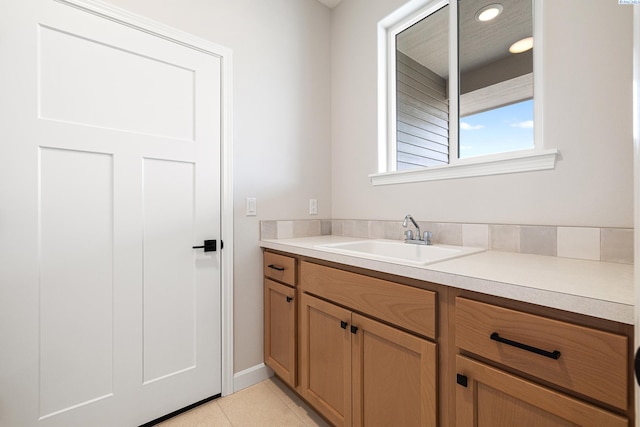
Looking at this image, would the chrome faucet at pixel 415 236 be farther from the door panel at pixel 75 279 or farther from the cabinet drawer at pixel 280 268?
the door panel at pixel 75 279

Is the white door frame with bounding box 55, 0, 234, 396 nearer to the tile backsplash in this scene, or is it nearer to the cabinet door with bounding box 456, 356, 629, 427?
the tile backsplash

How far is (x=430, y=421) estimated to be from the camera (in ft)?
3.10

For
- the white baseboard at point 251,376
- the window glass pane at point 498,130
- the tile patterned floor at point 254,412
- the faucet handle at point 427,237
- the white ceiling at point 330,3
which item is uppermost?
the white ceiling at point 330,3

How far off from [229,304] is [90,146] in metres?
1.10

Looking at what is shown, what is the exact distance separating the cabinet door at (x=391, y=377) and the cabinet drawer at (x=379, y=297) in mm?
45

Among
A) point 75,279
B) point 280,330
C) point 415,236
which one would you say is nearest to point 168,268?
point 75,279

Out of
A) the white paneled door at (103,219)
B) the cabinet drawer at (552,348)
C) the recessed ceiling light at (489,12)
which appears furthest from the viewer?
the recessed ceiling light at (489,12)

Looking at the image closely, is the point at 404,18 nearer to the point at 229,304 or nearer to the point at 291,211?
the point at 291,211

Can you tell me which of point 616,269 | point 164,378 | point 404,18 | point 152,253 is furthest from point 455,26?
point 164,378

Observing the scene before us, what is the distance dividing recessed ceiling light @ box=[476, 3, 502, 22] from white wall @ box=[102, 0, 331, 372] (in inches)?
43.1

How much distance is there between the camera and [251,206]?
6.12ft

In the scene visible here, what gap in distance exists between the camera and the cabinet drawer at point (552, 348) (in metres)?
0.62

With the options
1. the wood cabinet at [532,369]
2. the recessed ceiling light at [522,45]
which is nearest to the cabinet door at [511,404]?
the wood cabinet at [532,369]

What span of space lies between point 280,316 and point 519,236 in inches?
52.4
